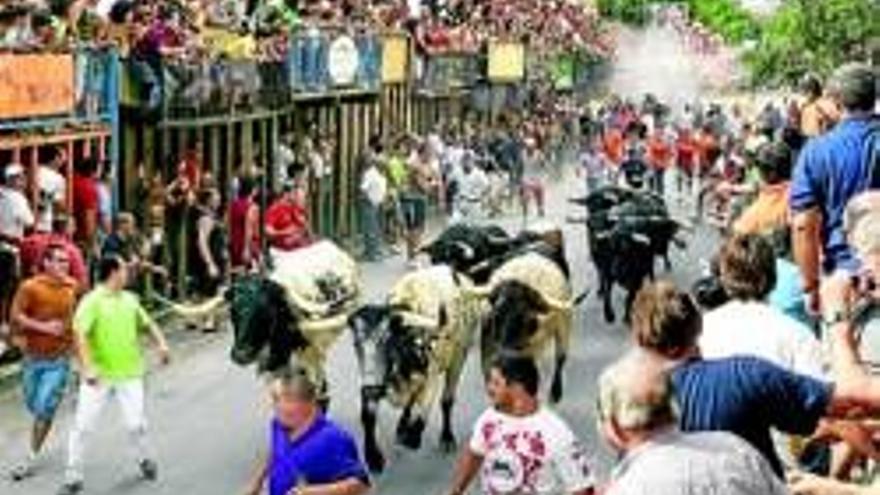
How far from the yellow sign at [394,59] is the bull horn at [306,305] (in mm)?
19509

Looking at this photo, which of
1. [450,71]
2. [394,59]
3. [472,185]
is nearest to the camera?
[472,185]

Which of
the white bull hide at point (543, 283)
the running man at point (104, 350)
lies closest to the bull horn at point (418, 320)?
the white bull hide at point (543, 283)

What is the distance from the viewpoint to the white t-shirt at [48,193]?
20.2m

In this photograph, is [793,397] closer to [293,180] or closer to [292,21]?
[293,180]

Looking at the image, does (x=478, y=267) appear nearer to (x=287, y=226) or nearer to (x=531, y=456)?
(x=287, y=226)

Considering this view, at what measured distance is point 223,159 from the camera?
27.8 m

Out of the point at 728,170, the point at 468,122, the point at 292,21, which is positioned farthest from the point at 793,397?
the point at 468,122

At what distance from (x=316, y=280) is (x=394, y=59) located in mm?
20539

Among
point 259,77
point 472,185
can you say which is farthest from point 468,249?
point 472,185

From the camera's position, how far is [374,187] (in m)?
32.0

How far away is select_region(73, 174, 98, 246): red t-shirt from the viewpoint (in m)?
21.6

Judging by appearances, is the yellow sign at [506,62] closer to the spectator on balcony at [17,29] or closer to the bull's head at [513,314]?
the spectator on balcony at [17,29]

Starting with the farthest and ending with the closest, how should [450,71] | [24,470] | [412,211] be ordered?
[450,71]
[412,211]
[24,470]

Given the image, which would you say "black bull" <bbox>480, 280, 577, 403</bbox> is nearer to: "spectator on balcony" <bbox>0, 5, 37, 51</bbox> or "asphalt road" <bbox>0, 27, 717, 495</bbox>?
"asphalt road" <bbox>0, 27, 717, 495</bbox>
